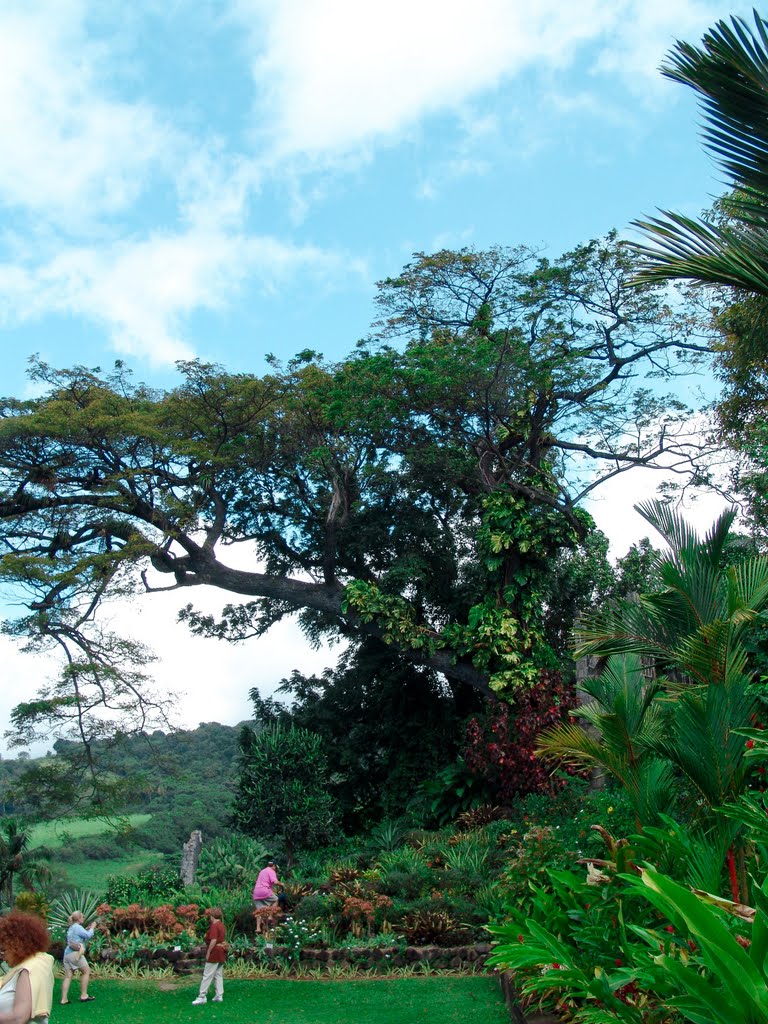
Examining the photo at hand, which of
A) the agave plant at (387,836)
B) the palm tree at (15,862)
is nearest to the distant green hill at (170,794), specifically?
the palm tree at (15,862)

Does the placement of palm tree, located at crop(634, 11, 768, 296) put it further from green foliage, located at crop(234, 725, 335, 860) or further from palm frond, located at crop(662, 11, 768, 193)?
green foliage, located at crop(234, 725, 335, 860)

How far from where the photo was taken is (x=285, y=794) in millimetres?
16109

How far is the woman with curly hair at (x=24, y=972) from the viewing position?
3.85 metres

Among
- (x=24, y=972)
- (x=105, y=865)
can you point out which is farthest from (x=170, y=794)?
(x=24, y=972)

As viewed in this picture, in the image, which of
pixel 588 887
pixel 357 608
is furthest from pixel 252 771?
pixel 588 887

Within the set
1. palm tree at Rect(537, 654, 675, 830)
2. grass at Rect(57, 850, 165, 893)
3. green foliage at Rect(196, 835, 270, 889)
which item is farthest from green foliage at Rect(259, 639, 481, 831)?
palm tree at Rect(537, 654, 675, 830)

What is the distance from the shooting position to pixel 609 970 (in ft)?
16.5

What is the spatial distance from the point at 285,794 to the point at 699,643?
11163 millimetres

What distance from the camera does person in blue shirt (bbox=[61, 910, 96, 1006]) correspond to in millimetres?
9625

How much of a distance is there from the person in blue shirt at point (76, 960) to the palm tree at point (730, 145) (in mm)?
8844

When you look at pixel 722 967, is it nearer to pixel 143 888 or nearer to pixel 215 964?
pixel 215 964

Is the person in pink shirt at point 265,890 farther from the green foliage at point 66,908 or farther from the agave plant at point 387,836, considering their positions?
the agave plant at point 387,836

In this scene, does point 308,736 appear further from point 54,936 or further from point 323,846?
point 54,936

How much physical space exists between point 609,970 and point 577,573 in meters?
13.5
